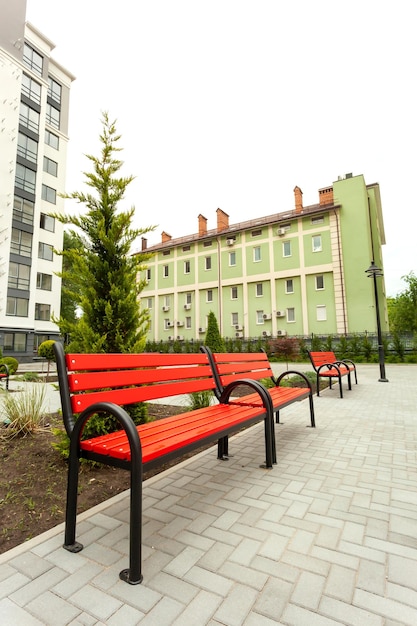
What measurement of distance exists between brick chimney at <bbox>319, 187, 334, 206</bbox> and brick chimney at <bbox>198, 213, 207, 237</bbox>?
11.9m

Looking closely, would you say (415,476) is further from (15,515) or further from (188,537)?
(15,515)

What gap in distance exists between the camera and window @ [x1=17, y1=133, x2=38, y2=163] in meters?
26.8

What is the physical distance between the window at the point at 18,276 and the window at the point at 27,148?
8930mm

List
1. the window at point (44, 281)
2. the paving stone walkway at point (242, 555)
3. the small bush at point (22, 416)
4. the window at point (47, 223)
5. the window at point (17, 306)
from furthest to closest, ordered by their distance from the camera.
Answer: the window at point (47, 223) → the window at point (44, 281) → the window at point (17, 306) → the small bush at point (22, 416) → the paving stone walkway at point (242, 555)

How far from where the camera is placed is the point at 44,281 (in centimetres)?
2836

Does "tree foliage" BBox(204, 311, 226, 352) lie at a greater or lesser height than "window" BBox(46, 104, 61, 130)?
lesser

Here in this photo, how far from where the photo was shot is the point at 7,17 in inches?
86.4

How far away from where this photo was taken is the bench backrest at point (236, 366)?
4141 millimetres

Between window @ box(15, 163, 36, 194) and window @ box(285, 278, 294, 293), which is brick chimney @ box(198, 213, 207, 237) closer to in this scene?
window @ box(285, 278, 294, 293)

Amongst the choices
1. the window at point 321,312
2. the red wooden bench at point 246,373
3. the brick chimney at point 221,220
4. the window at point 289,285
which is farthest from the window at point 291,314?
the red wooden bench at point 246,373

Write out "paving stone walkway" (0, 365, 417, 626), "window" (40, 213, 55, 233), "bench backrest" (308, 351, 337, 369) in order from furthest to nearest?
"window" (40, 213, 55, 233)
"bench backrest" (308, 351, 337, 369)
"paving stone walkway" (0, 365, 417, 626)

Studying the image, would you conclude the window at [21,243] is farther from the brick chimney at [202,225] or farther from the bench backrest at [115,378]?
the bench backrest at [115,378]

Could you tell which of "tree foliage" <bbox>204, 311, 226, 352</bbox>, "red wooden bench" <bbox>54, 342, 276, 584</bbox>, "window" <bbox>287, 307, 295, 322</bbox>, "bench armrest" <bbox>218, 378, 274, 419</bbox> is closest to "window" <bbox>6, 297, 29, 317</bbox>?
"tree foliage" <bbox>204, 311, 226, 352</bbox>

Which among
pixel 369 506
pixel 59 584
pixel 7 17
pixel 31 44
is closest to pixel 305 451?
pixel 369 506
